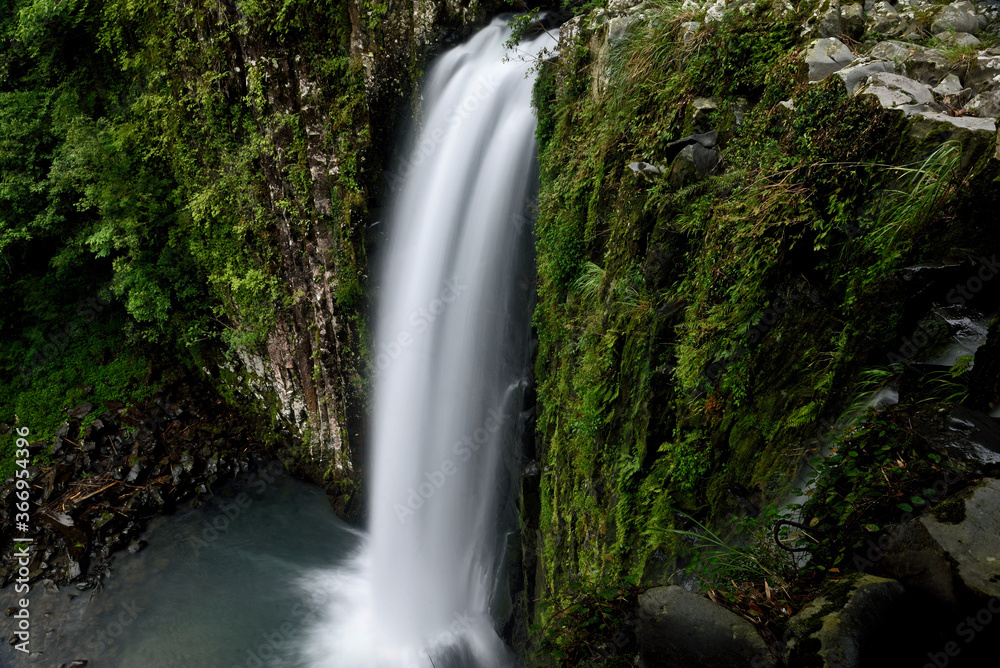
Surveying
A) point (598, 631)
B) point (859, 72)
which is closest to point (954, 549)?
point (598, 631)

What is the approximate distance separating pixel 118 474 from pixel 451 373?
21.5 ft

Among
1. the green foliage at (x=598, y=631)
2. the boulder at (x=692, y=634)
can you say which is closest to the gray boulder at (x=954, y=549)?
the boulder at (x=692, y=634)

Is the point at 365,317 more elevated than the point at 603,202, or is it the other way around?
the point at 603,202

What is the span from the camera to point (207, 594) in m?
7.73

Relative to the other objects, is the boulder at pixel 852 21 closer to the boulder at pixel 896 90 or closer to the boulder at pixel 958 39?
the boulder at pixel 958 39

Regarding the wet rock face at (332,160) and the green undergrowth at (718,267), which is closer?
the green undergrowth at (718,267)

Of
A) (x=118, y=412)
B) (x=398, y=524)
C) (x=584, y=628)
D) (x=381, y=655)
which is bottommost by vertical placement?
(x=381, y=655)

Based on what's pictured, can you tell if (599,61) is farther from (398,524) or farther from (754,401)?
(398,524)

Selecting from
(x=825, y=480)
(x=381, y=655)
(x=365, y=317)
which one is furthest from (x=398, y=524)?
(x=825, y=480)

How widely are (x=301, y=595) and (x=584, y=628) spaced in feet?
21.3

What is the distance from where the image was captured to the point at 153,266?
9211 mm

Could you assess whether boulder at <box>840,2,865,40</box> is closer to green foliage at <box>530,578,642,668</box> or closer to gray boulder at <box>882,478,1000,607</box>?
gray boulder at <box>882,478,1000,607</box>

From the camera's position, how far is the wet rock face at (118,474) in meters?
8.20

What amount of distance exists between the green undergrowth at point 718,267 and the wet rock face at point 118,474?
751cm
